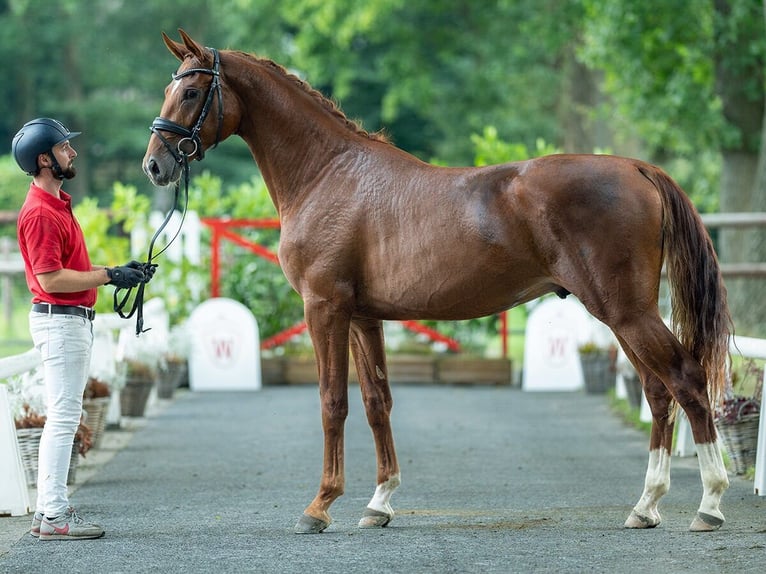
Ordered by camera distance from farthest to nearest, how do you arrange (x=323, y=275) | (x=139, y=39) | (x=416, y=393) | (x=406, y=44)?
(x=139, y=39), (x=406, y=44), (x=416, y=393), (x=323, y=275)

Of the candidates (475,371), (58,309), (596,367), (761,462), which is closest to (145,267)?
(58,309)

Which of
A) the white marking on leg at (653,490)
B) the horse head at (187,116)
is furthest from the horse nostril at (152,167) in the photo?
the white marking on leg at (653,490)

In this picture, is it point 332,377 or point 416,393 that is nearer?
point 332,377

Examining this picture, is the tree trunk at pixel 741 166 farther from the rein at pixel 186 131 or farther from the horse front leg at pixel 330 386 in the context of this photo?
the rein at pixel 186 131

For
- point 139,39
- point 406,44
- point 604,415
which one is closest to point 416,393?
point 604,415

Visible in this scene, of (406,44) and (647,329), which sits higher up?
(406,44)

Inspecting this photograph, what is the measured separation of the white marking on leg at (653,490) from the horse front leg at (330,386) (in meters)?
1.52

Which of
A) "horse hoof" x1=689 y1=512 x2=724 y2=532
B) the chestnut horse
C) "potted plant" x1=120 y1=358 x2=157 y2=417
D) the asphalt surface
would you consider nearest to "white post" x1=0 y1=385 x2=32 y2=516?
the asphalt surface

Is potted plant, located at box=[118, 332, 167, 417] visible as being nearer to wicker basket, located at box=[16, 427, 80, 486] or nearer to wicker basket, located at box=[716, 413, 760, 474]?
wicker basket, located at box=[16, 427, 80, 486]

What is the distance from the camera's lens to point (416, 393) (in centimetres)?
1337

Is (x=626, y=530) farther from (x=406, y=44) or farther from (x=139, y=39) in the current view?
(x=139, y=39)

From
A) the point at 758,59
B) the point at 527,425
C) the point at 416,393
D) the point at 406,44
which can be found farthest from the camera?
the point at 406,44

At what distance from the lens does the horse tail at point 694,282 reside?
597 centimetres

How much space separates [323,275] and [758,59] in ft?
43.1
